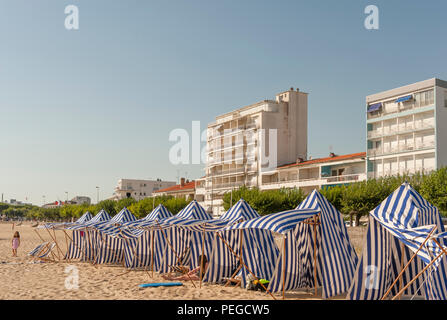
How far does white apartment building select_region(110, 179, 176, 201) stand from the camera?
119 m

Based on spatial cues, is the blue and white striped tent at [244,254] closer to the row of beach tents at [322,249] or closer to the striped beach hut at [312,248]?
the row of beach tents at [322,249]

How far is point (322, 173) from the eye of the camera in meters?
48.8

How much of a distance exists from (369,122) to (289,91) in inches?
601

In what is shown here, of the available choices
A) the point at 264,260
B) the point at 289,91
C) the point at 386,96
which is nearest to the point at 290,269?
the point at 264,260

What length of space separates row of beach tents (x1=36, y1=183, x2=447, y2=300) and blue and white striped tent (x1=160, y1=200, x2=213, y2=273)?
34mm

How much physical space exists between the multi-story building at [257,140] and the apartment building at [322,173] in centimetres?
327

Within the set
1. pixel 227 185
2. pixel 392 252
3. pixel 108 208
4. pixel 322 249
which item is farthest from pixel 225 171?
pixel 392 252

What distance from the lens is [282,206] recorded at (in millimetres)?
41250

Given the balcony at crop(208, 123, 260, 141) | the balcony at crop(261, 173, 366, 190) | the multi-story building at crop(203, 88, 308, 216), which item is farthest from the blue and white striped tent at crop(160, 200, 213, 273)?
the balcony at crop(208, 123, 260, 141)

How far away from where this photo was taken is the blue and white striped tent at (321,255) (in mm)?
11297

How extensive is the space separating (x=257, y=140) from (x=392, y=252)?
48.4 m

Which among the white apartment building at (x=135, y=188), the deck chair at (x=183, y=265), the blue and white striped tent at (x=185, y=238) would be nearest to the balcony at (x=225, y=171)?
the blue and white striped tent at (x=185, y=238)
